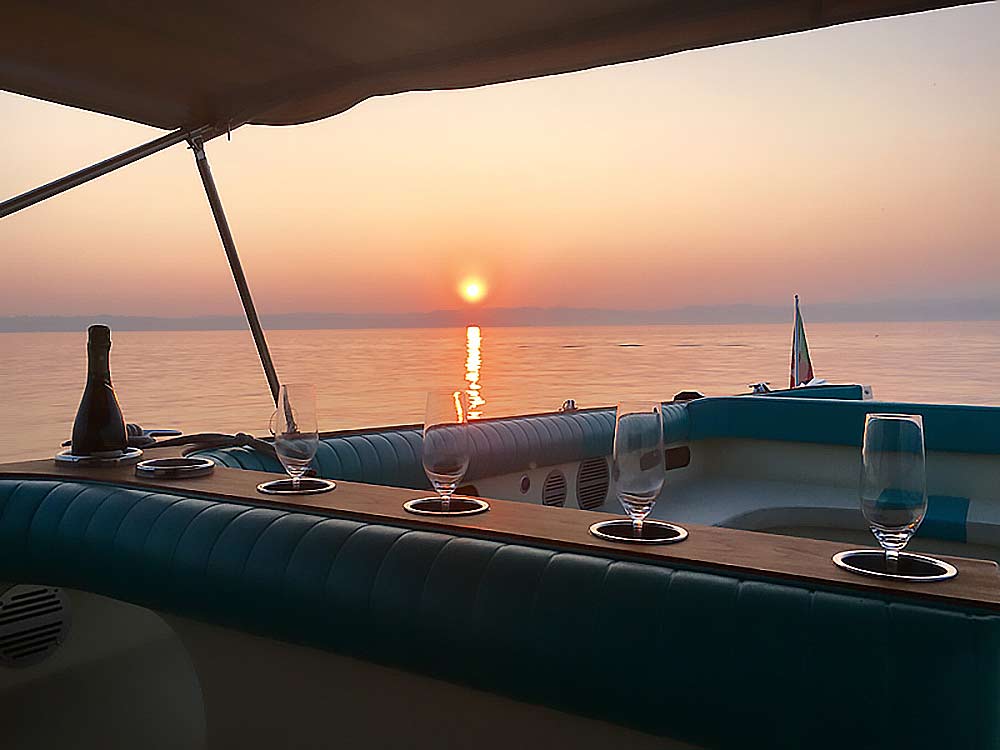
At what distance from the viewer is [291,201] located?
17328mm

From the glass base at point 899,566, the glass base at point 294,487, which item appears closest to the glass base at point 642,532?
the glass base at point 899,566

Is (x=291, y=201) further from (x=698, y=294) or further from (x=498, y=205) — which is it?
(x=698, y=294)

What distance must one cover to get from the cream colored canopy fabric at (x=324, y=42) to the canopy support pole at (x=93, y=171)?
0.14m

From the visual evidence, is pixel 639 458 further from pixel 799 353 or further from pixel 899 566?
pixel 799 353

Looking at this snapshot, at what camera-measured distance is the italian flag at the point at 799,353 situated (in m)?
6.47

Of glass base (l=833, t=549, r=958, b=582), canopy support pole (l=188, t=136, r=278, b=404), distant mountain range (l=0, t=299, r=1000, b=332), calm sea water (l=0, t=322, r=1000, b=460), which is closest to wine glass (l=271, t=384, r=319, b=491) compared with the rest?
glass base (l=833, t=549, r=958, b=582)

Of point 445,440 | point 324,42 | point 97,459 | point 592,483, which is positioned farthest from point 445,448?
point 592,483

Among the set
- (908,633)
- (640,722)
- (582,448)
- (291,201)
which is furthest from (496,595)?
(291,201)

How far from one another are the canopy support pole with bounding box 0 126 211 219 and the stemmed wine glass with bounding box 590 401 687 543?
1.81 m

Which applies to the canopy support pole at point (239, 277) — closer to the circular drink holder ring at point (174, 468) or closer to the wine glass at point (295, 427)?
the circular drink holder ring at point (174, 468)

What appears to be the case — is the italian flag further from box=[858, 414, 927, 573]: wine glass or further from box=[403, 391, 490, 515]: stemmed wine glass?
box=[858, 414, 927, 573]: wine glass

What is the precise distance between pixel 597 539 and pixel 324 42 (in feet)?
5.46

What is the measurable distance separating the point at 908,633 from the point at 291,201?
17.6 m

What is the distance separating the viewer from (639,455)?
1.13m
